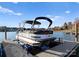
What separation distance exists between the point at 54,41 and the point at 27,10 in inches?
24.3

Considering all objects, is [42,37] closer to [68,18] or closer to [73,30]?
[68,18]

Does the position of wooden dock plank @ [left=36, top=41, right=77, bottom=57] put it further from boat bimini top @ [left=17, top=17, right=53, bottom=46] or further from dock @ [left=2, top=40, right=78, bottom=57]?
boat bimini top @ [left=17, top=17, right=53, bottom=46]

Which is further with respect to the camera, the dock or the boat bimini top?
the boat bimini top

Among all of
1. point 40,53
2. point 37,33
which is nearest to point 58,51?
point 40,53

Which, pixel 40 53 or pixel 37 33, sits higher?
pixel 37 33

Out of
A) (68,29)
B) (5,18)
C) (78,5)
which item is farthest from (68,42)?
(5,18)

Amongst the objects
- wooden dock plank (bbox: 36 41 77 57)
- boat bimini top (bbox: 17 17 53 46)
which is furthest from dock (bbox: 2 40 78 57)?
boat bimini top (bbox: 17 17 53 46)

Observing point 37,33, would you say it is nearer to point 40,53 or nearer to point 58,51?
point 40,53

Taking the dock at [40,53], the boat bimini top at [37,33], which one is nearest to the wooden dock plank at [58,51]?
the dock at [40,53]

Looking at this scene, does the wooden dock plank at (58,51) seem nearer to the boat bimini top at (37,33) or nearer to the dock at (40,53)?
the dock at (40,53)

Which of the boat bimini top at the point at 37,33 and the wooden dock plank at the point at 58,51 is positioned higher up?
the boat bimini top at the point at 37,33

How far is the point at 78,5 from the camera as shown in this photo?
11.2ft

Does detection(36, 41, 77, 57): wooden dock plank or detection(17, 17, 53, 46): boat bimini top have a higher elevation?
detection(17, 17, 53, 46): boat bimini top

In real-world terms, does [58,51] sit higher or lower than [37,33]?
lower
